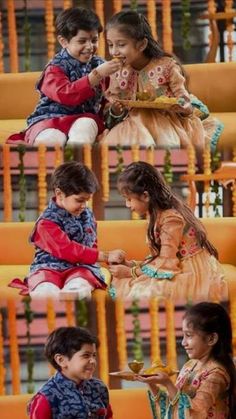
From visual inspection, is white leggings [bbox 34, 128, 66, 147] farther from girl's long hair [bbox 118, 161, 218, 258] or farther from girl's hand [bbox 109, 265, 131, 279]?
girl's hand [bbox 109, 265, 131, 279]

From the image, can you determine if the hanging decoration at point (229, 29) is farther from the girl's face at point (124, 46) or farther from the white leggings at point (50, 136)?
the white leggings at point (50, 136)

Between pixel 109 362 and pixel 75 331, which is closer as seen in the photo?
pixel 75 331

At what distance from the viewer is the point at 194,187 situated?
13.6 feet

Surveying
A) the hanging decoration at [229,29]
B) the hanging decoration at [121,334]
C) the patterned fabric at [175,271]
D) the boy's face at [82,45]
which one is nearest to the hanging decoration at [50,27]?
the hanging decoration at [229,29]

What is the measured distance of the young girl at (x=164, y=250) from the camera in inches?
147

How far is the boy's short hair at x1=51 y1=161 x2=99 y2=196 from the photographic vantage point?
371 cm

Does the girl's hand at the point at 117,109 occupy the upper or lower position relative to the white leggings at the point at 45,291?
upper

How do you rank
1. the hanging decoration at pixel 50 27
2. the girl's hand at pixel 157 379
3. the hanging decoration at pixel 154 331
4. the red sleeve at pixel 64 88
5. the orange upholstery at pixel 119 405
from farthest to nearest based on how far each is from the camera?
1. the hanging decoration at pixel 50 27
2. the hanging decoration at pixel 154 331
3. the orange upholstery at pixel 119 405
4. the red sleeve at pixel 64 88
5. the girl's hand at pixel 157 379

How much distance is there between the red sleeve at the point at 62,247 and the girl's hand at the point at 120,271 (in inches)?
2.1

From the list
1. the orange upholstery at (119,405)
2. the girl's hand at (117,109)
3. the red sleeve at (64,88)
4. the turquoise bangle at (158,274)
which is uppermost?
the red sleeve at (64,88)

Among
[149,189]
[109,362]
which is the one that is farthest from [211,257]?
[109,362]

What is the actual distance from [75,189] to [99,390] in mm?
438

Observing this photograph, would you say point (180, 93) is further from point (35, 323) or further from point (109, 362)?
point (35, 323)

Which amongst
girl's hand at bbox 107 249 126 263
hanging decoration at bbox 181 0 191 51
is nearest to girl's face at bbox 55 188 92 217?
girl's hand at bbox 107 249 126 263
